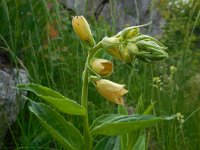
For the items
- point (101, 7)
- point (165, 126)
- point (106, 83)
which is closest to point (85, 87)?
point (106, 83)

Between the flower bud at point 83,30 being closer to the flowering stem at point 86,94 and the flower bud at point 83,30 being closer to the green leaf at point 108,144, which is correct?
the flowering stem at point 86,94

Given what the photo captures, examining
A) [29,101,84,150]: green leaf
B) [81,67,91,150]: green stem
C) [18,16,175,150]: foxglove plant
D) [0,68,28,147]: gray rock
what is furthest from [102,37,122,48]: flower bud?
[0,68,28,147]: gray rock

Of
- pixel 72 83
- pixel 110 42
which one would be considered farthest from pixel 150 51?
pixel 72 83

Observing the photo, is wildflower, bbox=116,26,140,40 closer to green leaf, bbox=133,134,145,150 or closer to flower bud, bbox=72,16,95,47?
flower bud, bbox=72,16,95,47

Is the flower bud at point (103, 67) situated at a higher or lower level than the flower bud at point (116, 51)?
lower

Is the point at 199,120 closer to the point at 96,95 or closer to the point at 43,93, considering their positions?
the point at 96,95

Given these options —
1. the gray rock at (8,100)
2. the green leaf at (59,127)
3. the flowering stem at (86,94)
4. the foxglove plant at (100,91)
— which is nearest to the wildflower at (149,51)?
the foxglove plant at (100,91)

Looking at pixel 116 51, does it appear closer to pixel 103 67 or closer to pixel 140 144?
pixel 103 67
